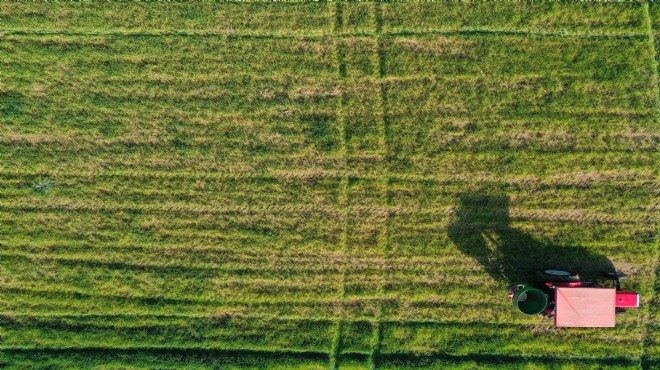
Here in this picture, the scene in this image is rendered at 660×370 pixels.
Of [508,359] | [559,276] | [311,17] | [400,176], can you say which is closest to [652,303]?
[559,276]

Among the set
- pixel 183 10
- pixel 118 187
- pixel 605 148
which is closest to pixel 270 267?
pixel 118 187

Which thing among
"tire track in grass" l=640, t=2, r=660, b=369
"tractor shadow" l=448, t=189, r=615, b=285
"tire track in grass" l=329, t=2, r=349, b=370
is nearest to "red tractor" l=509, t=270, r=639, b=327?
"tractor shadow" l=448, t=189, r=615, b=285

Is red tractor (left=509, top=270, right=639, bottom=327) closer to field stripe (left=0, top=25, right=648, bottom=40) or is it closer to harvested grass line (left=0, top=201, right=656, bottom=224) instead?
harvested grass line (left=0, top=201, right=656, bottom=224)

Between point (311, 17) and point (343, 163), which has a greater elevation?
point (311, 17)

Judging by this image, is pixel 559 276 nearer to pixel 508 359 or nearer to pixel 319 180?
pixel 508 359

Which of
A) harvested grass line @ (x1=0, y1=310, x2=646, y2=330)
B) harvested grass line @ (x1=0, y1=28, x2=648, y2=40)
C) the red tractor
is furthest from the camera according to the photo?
harvested grass line @ (x1=0, y1=28, x2=648, y2=40)

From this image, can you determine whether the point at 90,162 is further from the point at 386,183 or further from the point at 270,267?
the point at 386,183
